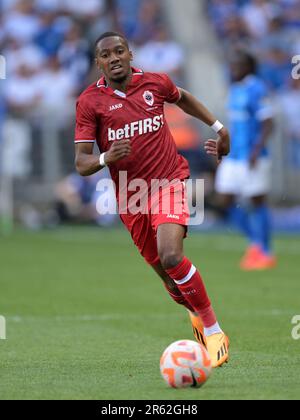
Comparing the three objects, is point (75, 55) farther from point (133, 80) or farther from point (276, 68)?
point (133, 80)

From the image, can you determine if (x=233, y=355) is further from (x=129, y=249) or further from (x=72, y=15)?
(x=72, y=15)

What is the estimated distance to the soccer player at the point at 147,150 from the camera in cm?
740

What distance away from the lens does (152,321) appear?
9805mm

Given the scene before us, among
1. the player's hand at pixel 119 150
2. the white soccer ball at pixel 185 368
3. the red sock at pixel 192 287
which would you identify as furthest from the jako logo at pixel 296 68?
the white soccer ball at pixel 185 368

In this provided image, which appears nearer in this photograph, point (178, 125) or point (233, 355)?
point (233, 355)

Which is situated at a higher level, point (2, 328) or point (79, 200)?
point (79, 200)

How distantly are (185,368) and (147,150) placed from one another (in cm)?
200

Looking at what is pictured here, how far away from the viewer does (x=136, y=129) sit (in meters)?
7.70

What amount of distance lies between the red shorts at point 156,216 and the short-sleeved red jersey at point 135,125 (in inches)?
5.9

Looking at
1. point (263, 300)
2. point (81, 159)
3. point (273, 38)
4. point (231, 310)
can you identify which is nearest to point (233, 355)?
point (81, 159)

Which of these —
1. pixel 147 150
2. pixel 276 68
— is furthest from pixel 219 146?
pixel 276 68

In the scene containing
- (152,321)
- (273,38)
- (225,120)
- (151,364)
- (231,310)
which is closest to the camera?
(151,364)

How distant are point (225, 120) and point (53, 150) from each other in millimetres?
3695

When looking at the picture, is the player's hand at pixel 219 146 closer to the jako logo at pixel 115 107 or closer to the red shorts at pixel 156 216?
the red shorts at pixel 156 216
